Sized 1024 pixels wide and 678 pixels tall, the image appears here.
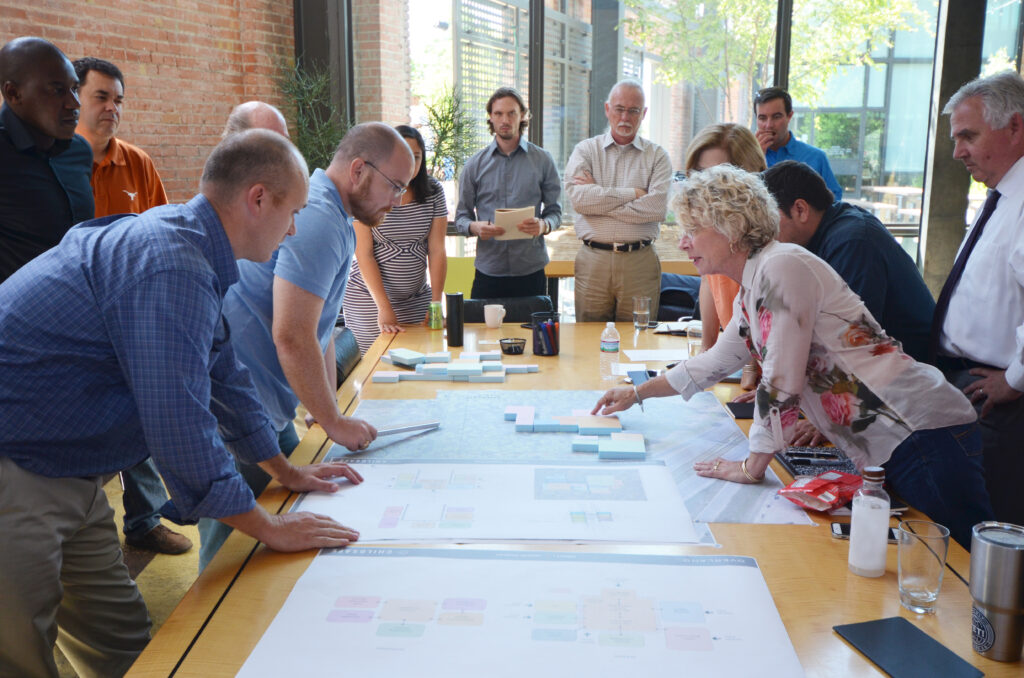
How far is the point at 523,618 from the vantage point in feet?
4.15

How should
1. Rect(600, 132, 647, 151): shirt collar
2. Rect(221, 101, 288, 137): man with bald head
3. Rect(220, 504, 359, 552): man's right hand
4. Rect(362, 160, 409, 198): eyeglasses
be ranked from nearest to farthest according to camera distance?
Rect(220, 504, 359, 552): man's right hand, Rect(362, 160, 409, 198): eyeglasses, Rect(221, 101, 288, 137): man with bald head, Rect(600, 132, 647, 151): shirt collar

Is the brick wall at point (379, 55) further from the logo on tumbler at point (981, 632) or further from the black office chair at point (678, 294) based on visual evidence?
the logo on tumbler at point (981, 632)

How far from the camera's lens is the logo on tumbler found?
1169mm

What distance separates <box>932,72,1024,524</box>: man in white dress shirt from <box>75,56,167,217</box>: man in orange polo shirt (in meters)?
3.46

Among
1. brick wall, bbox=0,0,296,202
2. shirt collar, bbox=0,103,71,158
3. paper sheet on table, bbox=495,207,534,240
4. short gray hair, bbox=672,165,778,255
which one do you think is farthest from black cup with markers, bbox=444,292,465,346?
brick wall, bbox=0,0,296,202

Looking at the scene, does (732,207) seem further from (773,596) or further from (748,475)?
(773,596)

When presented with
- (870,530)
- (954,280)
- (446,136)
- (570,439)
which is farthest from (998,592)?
(446,136)

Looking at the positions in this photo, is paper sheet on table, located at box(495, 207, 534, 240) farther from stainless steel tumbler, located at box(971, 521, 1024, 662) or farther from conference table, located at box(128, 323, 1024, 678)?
stainless steel tumbler, located at box(971, 521, 1024, 662)

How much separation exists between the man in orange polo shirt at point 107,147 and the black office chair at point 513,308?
1.67m

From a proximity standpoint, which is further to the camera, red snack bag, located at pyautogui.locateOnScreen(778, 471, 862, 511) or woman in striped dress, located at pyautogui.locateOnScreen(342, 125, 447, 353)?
woman in striped dress, located at pyautogui.locateOnScreen(342, 125, 447, 353)

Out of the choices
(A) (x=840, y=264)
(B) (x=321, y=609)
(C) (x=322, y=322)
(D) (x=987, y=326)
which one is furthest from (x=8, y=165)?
(D) (x=987, y=326)

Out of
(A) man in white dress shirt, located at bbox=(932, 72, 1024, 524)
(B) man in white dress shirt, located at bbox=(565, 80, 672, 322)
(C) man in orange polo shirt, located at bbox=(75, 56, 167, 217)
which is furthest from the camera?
(B) man in white dress shirt, located at bbox=(565, 80, 672, 322)

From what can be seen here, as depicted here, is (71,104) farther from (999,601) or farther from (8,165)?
(999,601)

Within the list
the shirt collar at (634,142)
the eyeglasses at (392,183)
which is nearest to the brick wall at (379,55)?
the shirt collar at (634,142)
